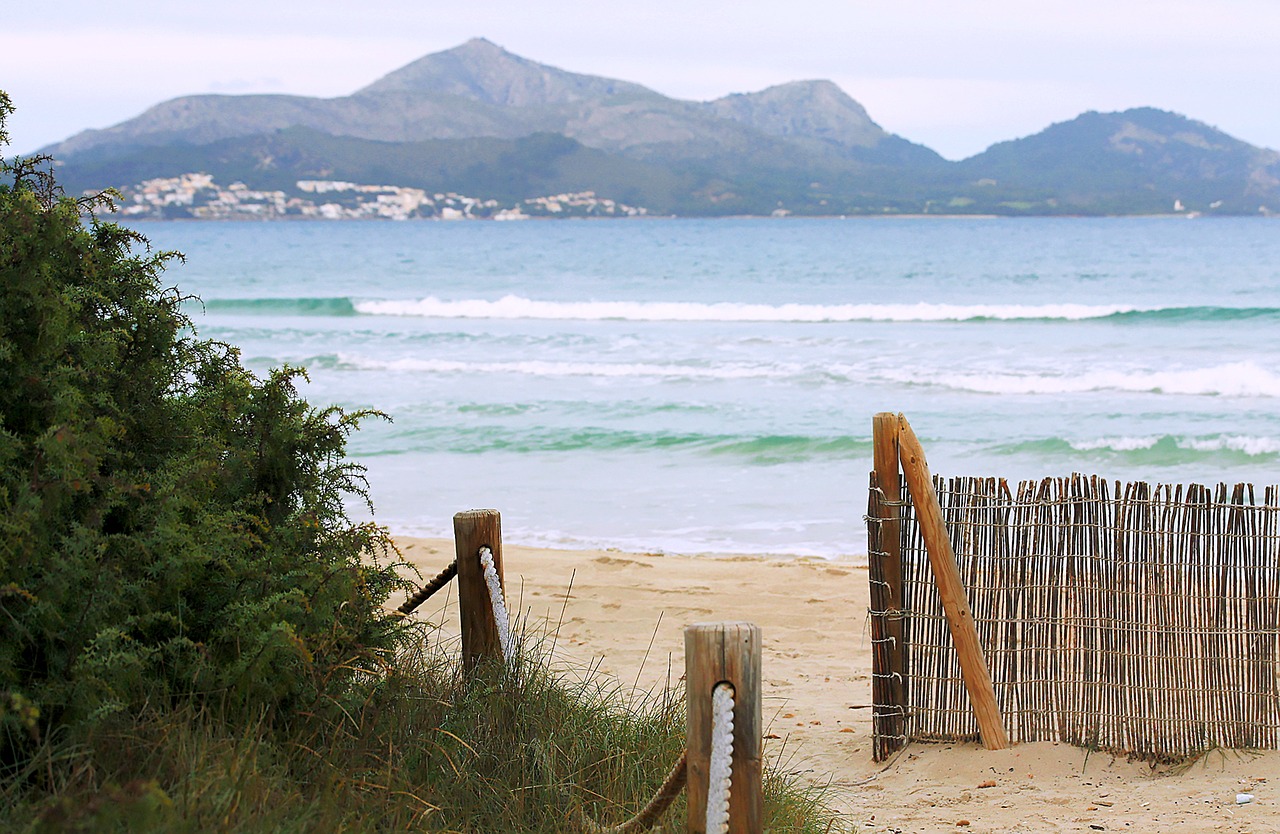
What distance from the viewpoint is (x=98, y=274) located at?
3.64 meters

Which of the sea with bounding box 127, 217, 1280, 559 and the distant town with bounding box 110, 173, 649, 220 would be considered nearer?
the sea with bounding box 127, 217, 1280, 559

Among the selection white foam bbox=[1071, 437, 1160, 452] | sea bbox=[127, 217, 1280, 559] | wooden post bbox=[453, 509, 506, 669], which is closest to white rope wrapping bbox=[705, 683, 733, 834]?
wooden post bbox=[453, 509, 506, 669]

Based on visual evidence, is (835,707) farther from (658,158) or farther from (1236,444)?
(658,158)

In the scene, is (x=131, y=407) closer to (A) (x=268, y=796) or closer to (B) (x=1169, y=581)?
(A) (x=268, y=796)

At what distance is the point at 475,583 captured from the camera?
164 inches

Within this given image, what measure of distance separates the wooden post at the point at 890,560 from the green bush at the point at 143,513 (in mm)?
2104

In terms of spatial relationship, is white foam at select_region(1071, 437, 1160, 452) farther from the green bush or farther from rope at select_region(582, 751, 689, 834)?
rope at select_region(582, 751, 689, 834)

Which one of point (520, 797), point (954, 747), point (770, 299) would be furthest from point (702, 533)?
point (770, 299)

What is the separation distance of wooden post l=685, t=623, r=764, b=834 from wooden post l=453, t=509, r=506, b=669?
143 centimetres

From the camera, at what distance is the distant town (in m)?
104

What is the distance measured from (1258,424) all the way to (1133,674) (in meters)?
10.8

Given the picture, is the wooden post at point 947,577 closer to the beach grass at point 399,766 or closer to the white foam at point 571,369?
the beach grass at point 399,766

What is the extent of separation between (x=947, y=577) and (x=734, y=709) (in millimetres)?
2169

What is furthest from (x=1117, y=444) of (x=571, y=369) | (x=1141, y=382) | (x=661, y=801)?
(x=661, y=801)
